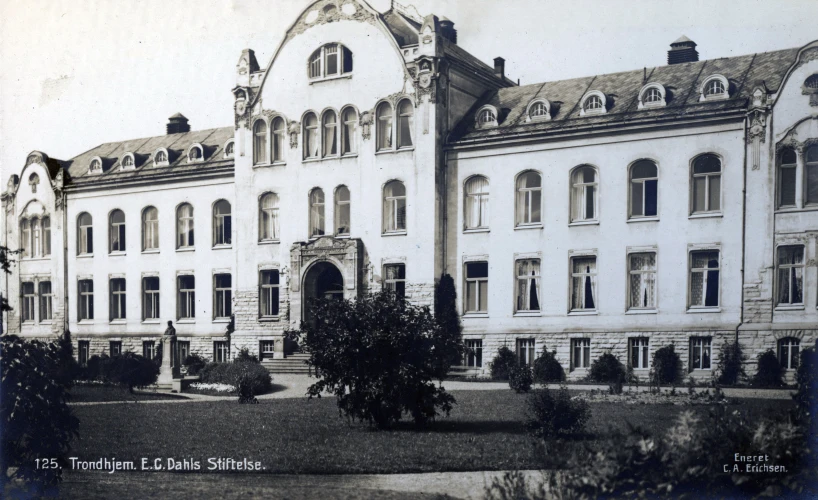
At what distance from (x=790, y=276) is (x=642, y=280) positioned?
3952 mm

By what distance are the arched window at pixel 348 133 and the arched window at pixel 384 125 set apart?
72cm

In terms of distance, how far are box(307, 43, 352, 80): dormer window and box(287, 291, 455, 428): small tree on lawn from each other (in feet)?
29.7

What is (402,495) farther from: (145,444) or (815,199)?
(815,199)

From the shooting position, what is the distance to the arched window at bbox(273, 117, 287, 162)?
75.0ft

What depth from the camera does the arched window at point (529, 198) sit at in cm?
1986

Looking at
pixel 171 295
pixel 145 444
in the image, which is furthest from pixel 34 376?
pixel 171 295


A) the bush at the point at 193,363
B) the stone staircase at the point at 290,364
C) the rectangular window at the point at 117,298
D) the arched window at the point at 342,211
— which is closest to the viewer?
the bush at the point at 193,363

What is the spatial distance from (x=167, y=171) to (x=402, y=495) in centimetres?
1558

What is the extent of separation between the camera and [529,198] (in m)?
20.2

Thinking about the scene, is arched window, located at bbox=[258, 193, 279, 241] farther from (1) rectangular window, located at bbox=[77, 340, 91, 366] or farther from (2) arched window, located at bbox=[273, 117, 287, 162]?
(1) rectangular window, located at bbox=[77, 340, 91, 366]

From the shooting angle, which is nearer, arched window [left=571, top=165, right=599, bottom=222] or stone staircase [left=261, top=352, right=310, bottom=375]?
arched window [left=571, top=165, right=599, bottom=222]

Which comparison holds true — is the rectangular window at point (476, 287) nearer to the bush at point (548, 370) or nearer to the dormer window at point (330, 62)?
the bush at point (548, 370)

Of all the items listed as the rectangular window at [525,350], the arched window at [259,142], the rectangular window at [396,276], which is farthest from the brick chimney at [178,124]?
the rectangular window at [525,350]

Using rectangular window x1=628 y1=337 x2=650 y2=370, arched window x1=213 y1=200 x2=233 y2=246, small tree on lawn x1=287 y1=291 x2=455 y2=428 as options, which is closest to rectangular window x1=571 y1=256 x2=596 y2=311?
rectangular window x1=628 y1=337 x2=650 y2=370
